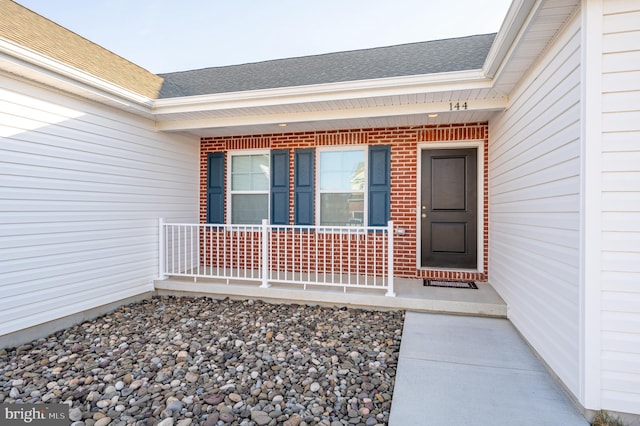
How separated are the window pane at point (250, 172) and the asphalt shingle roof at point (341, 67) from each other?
1.18 metres

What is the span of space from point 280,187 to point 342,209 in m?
1.15

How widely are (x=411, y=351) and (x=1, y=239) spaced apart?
Answer: 4110 millimetres

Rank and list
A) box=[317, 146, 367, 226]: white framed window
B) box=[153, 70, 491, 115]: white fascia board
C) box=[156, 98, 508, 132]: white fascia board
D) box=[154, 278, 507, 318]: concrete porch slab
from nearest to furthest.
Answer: box=[153, 70, 491, 115]: white fascia board → box=[154, 278, 507, 318]: concrete porch slab → box=[156, 98, 508, 132]: white fascia board → box=[317, 146, 367, 226]: white framed window

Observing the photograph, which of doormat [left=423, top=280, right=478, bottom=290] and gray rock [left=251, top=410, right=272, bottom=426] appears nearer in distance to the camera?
gray rock [left=251, top=410, right=272, bottom=426]

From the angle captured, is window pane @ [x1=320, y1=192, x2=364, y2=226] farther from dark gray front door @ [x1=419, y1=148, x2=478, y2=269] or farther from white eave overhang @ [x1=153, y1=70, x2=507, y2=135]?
white eave overhang @ [x1=153, y1=70, x2=507, y2=135]

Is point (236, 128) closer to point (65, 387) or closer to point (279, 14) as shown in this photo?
point (65, 387)

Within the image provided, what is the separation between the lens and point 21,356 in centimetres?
308

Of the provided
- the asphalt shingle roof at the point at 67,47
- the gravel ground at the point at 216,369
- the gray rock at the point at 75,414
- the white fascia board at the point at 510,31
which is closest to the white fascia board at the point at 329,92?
the white fascia board at the point at 510,31

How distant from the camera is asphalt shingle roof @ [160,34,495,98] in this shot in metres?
4.87

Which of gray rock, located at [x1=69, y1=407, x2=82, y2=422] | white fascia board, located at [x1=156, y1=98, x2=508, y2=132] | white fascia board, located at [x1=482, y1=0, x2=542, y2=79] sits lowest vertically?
gray rock, located at [x1=69, y1=407, x2=82, y2=422]

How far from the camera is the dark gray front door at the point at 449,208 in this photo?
5078 millimetres

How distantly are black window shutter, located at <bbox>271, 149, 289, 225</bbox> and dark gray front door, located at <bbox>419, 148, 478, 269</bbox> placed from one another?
227 centimetres

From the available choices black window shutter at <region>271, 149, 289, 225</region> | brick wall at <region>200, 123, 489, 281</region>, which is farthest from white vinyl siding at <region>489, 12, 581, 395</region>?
black window shutter at <region>271, 149, 289, 225</region>

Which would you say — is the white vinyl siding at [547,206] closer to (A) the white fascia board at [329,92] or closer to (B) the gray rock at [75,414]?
(A) the white fascia board at [329,92]
